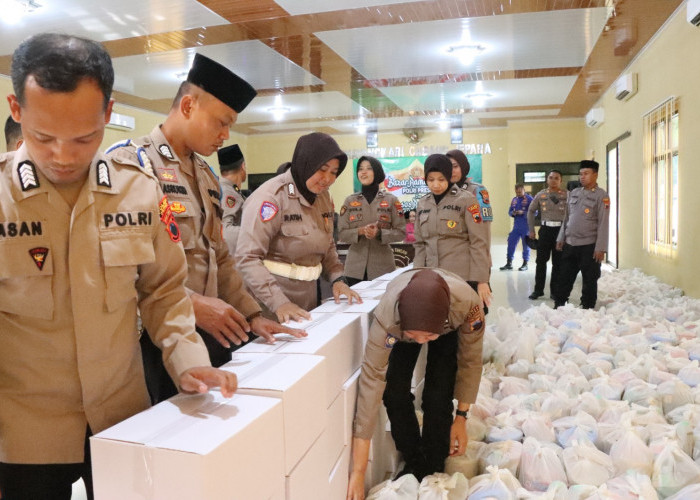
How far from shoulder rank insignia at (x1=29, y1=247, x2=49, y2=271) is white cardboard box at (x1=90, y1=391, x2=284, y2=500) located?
29cm

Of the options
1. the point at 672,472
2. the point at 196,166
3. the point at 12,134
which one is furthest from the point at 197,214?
the point at 672,472

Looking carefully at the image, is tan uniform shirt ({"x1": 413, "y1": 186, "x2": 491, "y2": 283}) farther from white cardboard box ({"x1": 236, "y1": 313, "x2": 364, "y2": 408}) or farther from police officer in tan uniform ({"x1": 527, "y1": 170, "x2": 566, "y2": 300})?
police officer in tan uniform ({"x1": 527, "y1": 170, "x2": 566, "y2": 300})

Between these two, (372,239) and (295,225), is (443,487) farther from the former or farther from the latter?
(372,239)

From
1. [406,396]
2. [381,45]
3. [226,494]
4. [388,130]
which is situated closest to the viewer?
[226,494]

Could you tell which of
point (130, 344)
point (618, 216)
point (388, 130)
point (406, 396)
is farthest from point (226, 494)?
point (388, 130)

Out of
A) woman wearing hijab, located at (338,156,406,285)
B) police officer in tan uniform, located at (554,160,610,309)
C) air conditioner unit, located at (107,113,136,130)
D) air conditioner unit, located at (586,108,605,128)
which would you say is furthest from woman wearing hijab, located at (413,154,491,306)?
air conditioner unit, located at (586,108,605,128)

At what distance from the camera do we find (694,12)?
4.07 meters

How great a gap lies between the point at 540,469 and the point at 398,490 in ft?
1.76

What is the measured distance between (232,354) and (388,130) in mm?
11907

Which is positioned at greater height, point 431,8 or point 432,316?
point 431,8

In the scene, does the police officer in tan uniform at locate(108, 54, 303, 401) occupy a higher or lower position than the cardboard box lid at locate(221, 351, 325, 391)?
higher

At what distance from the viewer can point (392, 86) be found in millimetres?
7824

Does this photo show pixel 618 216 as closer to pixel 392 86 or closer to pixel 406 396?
pixel 392 86

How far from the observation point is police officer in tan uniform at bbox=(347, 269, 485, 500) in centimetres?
168
